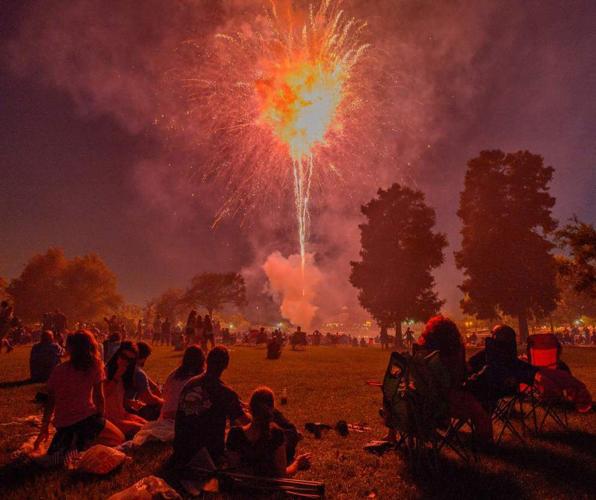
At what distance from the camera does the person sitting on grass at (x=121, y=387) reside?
21.0 feet

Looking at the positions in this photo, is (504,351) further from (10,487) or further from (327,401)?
(10,487)

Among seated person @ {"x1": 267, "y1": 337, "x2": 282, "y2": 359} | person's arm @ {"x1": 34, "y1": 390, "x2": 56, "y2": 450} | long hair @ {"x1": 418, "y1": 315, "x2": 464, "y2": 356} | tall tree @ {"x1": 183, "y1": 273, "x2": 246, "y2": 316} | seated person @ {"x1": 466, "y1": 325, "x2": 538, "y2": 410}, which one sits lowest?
seated person @ {"x1": 267, "y1": 337, "x2": 282, "y2": 359}

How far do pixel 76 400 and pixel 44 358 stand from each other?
8237mm

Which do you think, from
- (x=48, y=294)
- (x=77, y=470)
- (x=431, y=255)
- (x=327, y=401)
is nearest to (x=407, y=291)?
(x=431, y=255)

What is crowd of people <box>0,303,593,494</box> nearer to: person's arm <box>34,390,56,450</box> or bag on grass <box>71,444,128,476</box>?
person's arm <box>34,390,56,450</box>

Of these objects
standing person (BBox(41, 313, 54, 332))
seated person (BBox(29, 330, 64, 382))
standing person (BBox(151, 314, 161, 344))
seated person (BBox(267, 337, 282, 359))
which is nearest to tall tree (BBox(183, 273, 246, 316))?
standing person (BBox(151, 314, 161, 344))

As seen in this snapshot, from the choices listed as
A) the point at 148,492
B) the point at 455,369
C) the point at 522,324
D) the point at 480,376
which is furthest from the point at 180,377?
the point at 522,324

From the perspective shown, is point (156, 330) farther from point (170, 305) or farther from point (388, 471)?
point (170, 305)

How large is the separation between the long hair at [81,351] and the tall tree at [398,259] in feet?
123

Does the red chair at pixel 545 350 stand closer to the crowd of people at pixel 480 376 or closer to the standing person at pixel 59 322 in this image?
the crowd of people at pixel 480 376

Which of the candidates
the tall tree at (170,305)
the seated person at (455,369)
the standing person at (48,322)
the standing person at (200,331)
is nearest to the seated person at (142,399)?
the seated person at (455,369)

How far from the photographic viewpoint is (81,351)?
543 cm

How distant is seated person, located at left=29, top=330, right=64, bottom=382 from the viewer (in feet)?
39.2

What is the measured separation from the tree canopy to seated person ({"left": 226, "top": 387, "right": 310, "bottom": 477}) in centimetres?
7720
